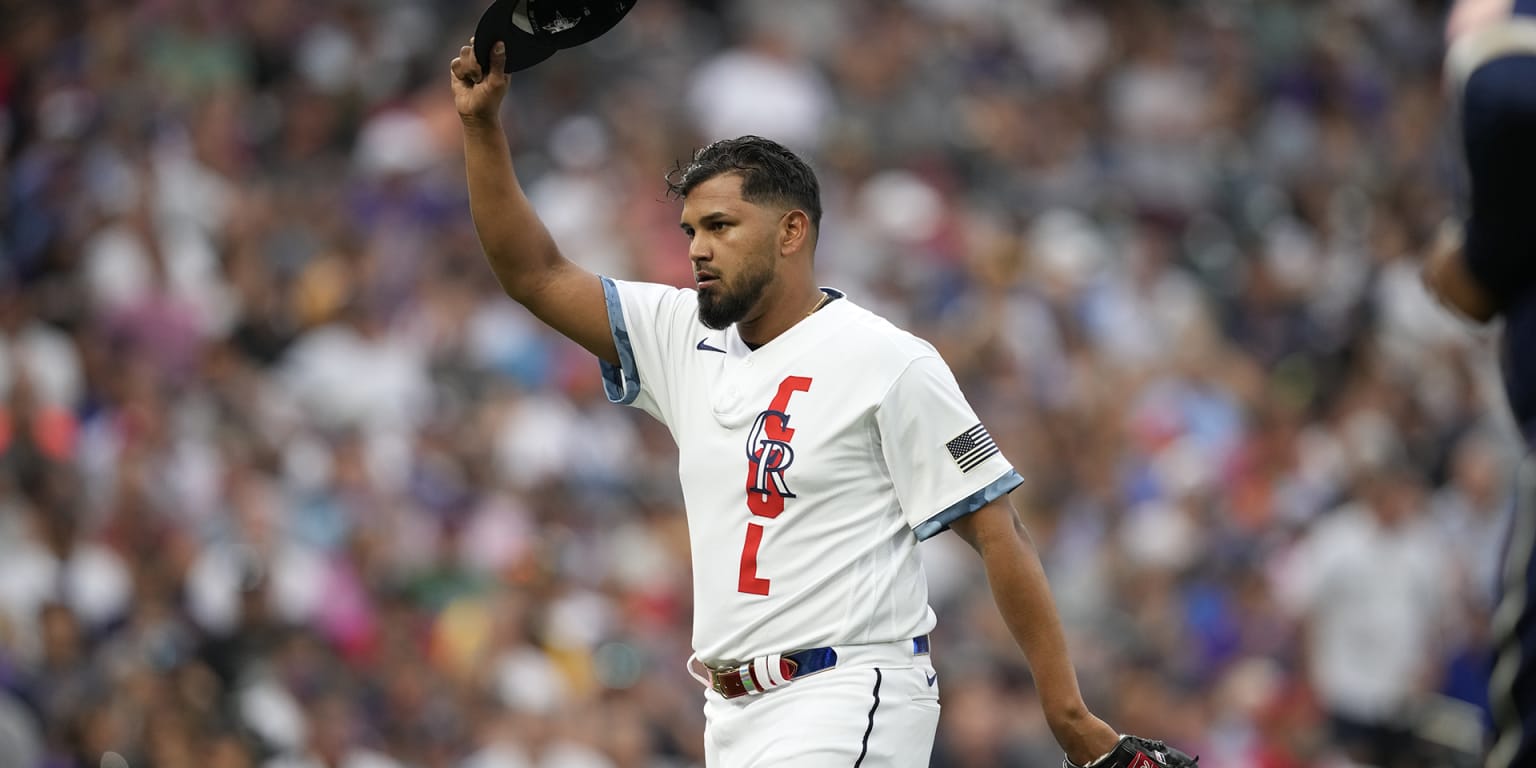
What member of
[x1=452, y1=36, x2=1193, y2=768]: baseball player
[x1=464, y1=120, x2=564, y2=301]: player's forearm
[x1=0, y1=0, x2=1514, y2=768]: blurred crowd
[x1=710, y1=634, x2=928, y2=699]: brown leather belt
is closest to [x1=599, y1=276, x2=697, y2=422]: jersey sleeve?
[x1=452, y1=36, x2=1193, y2=768]: baseball player

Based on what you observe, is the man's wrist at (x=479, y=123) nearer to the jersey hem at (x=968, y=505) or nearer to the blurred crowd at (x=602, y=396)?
the jersey hem at (x=968, y=505)

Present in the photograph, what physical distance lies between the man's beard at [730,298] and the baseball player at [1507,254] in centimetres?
202

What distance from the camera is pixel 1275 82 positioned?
57.4 ft

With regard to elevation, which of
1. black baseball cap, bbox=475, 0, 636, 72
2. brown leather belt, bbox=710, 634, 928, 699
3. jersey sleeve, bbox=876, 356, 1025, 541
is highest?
black baseball cap, bbox=475, 0, 636, 72

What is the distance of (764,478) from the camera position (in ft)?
15.5

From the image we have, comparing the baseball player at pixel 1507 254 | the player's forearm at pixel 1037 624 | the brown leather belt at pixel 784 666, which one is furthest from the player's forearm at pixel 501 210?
the baseball player at pixel 1507 254

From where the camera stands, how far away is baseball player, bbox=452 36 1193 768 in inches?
182

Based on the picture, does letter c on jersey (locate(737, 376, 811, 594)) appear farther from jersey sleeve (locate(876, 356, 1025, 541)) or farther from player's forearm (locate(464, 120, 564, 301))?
player's forearm (locate(464, 120, 564, 301))

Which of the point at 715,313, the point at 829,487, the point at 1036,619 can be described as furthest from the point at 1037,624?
the point at 715,313

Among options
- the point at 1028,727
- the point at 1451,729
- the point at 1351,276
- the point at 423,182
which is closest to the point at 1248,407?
the point at 1351,276

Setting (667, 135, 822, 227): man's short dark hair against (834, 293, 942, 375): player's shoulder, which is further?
(667, 135, 822, 227): man's short dark hair

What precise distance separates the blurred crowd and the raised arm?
4.50m

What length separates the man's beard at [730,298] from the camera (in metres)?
4.86

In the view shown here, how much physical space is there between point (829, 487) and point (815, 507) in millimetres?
60
